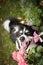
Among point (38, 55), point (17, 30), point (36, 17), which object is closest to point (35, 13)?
point (36, 17)

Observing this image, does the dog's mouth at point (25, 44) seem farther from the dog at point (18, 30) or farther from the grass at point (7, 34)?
the grass at point (7, 34)

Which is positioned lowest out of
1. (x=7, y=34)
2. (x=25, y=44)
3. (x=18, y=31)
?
(x=25, y=44)

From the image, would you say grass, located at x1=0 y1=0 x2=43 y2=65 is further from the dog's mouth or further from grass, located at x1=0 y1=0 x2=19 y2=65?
the dog's mouth

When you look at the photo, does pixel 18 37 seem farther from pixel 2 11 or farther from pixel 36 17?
pixel 2 11

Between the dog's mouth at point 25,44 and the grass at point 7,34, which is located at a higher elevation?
the grass at point 7,34

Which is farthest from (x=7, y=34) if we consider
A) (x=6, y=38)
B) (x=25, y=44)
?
(x=25, y=44)

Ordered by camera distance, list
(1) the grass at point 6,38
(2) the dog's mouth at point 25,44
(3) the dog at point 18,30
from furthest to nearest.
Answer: (1) the grass at point 6,38, (3) the dog at point 18,30, (2) the dog's mouth at point 25,44

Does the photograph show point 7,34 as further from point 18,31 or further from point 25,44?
point 25,44

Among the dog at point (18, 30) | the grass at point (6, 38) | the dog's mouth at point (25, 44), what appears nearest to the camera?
the dog's mouth at point (25, 44)

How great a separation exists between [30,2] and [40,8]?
199mm

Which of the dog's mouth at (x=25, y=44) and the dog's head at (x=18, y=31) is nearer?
A: the dog's mouth at (x=25, y=44)

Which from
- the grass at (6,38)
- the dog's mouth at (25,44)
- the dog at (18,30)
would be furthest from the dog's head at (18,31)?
the dog's mouth at (25,44)

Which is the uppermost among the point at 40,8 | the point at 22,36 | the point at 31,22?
the point at 40,8

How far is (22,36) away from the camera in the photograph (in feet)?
11.6
